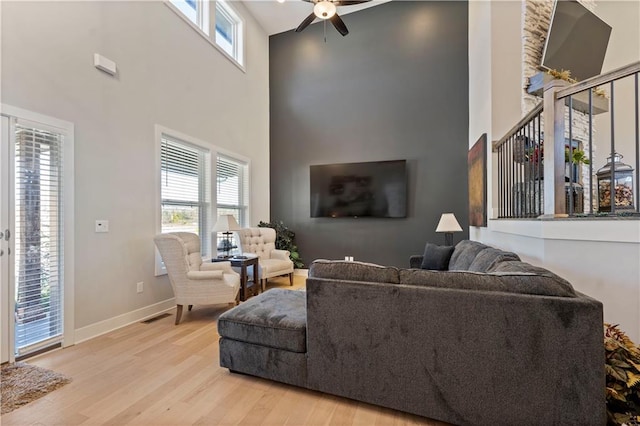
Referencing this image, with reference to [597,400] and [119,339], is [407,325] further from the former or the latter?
[119,339]

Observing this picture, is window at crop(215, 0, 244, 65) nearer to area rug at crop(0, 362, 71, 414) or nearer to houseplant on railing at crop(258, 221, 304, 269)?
houseplant on railing at crop(258, 221, 304, 269)

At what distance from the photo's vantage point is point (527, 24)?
3650 mm

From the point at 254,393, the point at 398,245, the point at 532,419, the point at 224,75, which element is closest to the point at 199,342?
the point at 254,393

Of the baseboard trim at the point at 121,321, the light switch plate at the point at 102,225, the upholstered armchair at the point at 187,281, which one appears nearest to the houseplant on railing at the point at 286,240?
the baseboard trim at the point at 121,321

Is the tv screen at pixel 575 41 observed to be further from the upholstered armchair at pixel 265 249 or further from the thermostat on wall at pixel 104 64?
the thermostat on wall at pixel 104 64

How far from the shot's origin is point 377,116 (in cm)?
555

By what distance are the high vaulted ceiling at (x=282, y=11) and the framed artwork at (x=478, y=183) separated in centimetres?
345

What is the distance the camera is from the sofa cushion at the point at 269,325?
1926mm

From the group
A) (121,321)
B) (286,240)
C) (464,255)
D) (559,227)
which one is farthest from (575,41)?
(121,321)

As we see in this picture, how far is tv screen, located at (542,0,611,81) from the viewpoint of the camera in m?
3.69

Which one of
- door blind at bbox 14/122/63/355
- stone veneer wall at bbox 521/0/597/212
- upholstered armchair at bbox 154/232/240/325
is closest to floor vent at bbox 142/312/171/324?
upholstered armchair at bbox 154/232/240/325

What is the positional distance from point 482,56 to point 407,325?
13.4ft

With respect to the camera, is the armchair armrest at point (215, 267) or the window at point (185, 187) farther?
the window at point (185, 187)

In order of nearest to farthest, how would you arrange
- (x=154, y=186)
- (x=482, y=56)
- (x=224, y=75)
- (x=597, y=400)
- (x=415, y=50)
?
(x=597, y=400) < (x=154, y=186) < (x=482, y=56) < (x=224, y=75) < (x=415, y=50)
